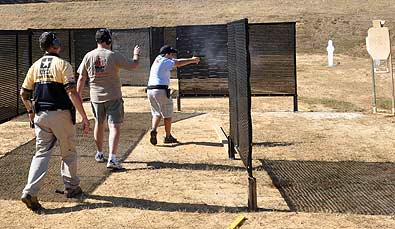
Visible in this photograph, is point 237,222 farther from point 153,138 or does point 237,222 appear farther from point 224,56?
point 224,56

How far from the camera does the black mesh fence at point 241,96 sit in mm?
4707

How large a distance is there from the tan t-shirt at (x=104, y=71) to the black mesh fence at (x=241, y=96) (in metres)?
1.30

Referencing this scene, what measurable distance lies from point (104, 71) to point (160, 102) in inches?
63.2

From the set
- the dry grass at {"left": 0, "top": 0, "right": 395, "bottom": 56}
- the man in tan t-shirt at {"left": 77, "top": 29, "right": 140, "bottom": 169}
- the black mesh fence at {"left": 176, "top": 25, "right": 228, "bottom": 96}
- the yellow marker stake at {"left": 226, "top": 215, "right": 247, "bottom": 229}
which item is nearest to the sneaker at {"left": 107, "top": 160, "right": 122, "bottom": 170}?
the man in tan t-shirt at {"left": 77, "top": 29, "right": 140, "bottom": 169}

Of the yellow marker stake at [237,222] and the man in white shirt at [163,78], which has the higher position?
the man in white shirt at [163,78]

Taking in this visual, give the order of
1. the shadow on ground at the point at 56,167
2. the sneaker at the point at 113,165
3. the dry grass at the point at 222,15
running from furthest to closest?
the dry grass at the point at 222,15
the sneaker at the point at 113,165
the shadow on ground at the point at 56,167

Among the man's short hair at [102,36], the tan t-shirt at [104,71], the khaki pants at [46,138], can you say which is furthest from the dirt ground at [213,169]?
the man's short hair at [102,36]

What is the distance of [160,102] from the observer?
23.6 feet

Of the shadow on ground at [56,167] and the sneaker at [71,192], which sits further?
the shadow on ground at [56,167]

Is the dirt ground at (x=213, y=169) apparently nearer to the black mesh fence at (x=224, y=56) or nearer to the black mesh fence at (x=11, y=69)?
the black mesh fence at (x=11, y=69)

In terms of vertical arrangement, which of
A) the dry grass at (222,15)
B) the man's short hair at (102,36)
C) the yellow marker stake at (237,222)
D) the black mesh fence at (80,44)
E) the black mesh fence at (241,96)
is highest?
the dry grass at (222,15)

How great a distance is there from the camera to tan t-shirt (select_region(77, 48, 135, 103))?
5.71 metres

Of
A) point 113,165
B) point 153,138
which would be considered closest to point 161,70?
→ point 153,138

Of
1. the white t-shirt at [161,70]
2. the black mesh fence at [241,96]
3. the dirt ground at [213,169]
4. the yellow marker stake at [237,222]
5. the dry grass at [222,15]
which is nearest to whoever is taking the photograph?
the yellow marker stake at [237,222]
